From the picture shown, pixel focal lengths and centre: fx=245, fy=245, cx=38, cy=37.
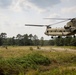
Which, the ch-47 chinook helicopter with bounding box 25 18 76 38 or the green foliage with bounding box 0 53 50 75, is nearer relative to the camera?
the green foliage with bounding box 0 53 50 75

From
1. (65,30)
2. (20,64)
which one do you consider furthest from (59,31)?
(20,64)

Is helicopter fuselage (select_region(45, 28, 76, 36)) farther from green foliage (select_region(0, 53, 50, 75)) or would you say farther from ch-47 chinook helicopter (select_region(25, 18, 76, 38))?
green foliage (select_region(0, 53, 50, 75))

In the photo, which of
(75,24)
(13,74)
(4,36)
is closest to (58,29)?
(75,24)

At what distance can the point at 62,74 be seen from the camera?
23.1 metres

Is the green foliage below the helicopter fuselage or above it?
below

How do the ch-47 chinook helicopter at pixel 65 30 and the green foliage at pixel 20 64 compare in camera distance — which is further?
the ch-47 chinook helicopter at pixel 65 30

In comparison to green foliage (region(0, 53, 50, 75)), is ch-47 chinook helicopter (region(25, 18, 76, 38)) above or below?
above

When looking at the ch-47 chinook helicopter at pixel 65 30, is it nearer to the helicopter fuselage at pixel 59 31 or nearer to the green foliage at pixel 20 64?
the helicopter fuselage at pixel 59 31

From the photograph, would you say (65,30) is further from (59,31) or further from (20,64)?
(20,64)

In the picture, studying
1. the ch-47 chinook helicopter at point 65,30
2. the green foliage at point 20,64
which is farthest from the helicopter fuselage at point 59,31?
the green foliage at point 20,64

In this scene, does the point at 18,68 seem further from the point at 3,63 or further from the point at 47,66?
the point at 47,66

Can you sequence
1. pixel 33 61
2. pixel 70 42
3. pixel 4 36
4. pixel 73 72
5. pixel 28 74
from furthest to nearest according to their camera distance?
pixel 4 36 < pixel 70 42 < pixel 33 61 < pixel 73 72 < pixel 28 74

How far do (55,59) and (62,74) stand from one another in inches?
378

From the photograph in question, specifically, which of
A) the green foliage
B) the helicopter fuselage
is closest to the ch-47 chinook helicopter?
the helicopter fuselage
